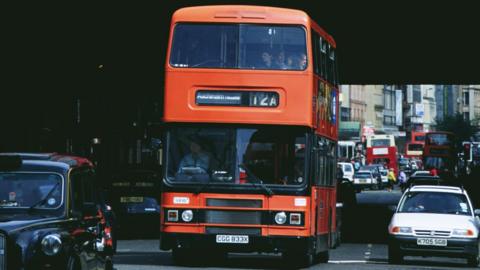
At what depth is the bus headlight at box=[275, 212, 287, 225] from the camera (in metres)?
21.2

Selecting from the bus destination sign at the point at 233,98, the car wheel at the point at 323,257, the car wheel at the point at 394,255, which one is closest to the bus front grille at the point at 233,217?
the bus destination sign at the point at 233,98

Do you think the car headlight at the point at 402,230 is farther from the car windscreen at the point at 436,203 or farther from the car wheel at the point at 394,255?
the car windscreen at the point at 436,203

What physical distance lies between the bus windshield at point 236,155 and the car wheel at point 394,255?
169 inches

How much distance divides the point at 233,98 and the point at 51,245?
32.0 ft

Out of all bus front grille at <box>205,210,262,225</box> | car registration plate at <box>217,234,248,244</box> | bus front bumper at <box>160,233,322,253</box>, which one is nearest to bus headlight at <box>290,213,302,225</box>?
bus front bumper at <box>160,233,322,253</box>

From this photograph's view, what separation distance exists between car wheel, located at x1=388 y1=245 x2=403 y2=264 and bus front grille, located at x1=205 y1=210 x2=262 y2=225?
4.45m

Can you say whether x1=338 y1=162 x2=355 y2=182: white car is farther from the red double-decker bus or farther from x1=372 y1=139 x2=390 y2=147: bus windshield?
the red double-decker bus

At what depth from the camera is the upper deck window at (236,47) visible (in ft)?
70.0

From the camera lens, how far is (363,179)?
99562mm

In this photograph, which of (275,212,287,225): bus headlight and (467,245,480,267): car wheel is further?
(467,245,480,267): car wheel

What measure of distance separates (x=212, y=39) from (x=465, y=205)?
7.03m

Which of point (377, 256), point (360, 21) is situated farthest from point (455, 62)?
point (377, 256)

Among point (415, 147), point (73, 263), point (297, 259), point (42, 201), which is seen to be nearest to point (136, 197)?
point (297, 259)

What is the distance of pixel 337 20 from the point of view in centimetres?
3719
